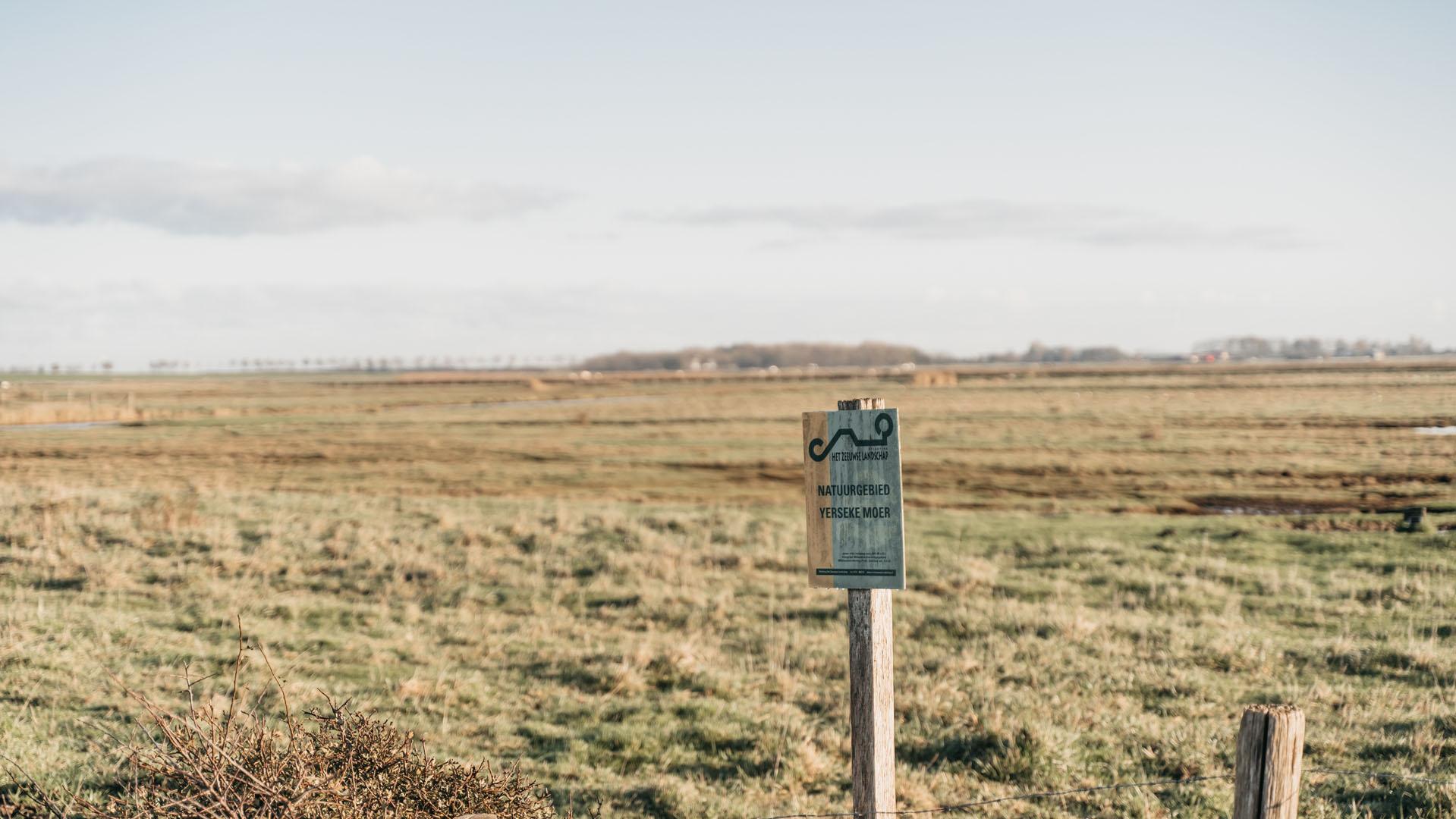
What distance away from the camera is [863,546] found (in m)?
4.09

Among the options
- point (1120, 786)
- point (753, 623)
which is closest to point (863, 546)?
point (1120, 786)

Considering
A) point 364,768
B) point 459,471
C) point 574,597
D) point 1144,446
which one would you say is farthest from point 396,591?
point 1144,446

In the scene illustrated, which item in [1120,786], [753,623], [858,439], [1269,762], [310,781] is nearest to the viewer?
[1269,762]

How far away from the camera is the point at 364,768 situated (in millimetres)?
4078

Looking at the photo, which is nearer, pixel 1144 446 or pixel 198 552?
pixel 198 552

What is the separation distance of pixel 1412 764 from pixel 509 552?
12.6m

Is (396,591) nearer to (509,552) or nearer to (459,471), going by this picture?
(509,552)

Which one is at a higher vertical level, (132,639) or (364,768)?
(364,768)

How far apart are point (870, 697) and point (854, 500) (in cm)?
90

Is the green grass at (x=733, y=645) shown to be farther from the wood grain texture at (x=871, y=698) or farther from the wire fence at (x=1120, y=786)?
the wood grain texture at (x=871, y=698)

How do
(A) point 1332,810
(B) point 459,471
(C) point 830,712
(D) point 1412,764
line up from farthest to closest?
1. (B) point 459,471
2. (C) point 830,712
3. (D) point 1412,764
4. (A) point 1332,810

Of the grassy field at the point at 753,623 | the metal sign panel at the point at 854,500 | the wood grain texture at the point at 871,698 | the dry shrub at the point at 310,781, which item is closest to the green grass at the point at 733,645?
the grassy field at the point at 753,623

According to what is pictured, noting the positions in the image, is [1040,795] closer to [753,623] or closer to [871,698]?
[871,698]

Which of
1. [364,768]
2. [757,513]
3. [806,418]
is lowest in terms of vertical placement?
[757,513]
